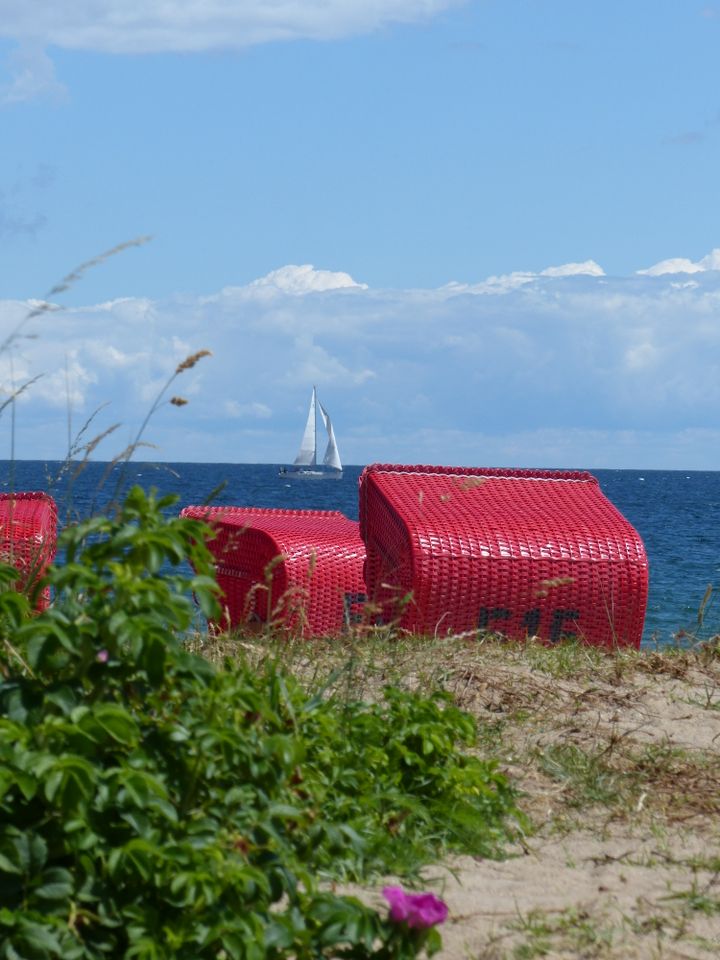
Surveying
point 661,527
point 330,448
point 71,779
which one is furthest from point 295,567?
point 330,448

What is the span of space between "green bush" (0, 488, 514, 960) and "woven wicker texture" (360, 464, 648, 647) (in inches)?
135

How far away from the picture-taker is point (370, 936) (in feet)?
7.60

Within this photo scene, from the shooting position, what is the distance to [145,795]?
87.9 inches

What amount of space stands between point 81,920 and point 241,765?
42 cm

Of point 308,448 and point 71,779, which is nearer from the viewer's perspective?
point 71,779

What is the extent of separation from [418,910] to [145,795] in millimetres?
547

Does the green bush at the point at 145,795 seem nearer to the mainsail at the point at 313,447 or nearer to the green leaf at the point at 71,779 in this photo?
the green leaf at the point at 71,779

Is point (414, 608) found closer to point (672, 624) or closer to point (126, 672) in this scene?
point (126, 672)

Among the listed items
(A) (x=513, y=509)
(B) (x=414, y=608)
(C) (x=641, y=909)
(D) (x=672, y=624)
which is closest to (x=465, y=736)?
(C) (x=641, y=909)

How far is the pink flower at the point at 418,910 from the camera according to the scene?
231 centimetres

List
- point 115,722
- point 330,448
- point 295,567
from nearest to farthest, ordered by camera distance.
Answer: point 115,722 → point 295,567 → point 330,448

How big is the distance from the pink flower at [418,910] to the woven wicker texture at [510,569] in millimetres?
3520

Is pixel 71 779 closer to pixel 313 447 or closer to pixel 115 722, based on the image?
pixel 115 722

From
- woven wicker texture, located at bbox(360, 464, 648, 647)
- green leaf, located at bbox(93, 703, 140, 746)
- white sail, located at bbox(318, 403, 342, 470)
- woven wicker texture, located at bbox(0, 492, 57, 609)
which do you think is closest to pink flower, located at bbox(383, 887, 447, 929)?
green leaf, located at bbox(93, 703, 140, 746)
